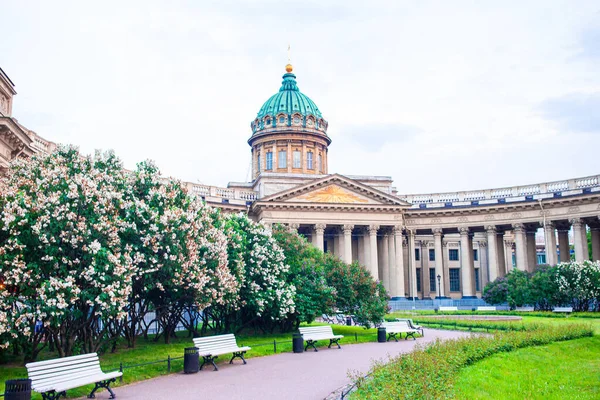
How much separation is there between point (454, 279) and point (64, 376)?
67105mm

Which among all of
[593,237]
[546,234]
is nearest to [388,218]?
[546,234]

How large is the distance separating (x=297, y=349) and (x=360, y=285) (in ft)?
25.3

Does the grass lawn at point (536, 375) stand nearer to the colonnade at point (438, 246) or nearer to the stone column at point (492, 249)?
the colonnade at point (438, 246)

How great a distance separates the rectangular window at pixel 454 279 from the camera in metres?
74.9

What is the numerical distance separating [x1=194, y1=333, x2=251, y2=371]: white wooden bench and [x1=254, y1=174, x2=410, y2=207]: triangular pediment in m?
35.8

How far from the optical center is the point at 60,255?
1773 centimetres

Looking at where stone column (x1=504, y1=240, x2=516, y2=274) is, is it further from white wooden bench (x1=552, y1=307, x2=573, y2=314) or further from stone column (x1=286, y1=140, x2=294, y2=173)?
white wooden bench (x1=552, y1=307, x2=573, y2=314)

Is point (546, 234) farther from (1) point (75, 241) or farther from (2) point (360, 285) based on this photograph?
(1) point (75, 241)

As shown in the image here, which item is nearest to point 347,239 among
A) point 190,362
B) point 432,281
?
point 432,281

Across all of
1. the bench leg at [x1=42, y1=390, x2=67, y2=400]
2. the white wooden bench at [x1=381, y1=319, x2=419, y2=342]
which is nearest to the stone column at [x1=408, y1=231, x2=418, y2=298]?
the white wooden bench at [x1=381, y1=319, x2=419, y2=342]

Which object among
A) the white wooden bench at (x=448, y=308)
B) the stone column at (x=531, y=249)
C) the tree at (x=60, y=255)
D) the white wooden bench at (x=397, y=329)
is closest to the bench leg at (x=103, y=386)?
the tree at (x=60, y=255)

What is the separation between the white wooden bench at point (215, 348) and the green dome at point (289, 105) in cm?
5203

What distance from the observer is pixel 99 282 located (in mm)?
17625

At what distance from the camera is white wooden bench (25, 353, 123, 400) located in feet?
44.5
